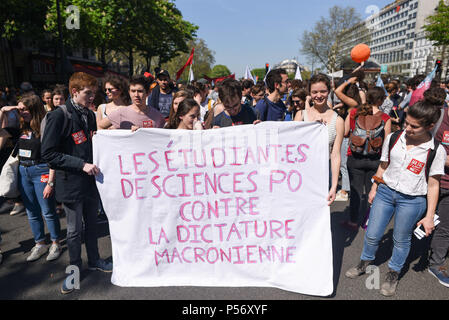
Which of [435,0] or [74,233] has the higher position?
[435,0]

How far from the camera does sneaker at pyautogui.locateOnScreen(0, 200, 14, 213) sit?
15.9ft

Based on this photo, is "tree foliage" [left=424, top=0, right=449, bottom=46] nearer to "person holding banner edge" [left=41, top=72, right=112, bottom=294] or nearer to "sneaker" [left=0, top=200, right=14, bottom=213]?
"person holding banner edge" [left=41, top=72, right=112, bottom=294]

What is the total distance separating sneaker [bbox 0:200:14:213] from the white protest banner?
3.18 m

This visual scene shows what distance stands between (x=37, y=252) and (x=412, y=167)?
13.1 feet

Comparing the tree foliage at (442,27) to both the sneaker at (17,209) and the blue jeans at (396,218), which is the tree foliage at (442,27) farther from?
the sneaker at (17,209)

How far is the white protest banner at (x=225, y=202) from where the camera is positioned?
2.69 metres

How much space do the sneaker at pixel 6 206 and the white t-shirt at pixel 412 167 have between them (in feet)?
18.0

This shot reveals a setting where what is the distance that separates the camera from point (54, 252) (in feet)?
11.4

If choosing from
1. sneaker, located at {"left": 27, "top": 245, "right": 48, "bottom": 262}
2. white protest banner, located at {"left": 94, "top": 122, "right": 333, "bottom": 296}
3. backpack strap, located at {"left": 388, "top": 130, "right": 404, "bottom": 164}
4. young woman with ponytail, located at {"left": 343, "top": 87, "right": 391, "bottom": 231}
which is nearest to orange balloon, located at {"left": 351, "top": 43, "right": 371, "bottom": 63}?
young woman with ponytail, located at {"left": 343, "top": 87, "right": 391, "bottom": 231}

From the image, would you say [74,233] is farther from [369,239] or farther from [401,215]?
[401,215]

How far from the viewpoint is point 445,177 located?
9.43 feet

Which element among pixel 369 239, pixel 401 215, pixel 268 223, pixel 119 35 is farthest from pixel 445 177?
pixel 119 35

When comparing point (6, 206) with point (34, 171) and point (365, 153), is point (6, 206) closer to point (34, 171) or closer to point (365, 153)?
point (34, 171)
